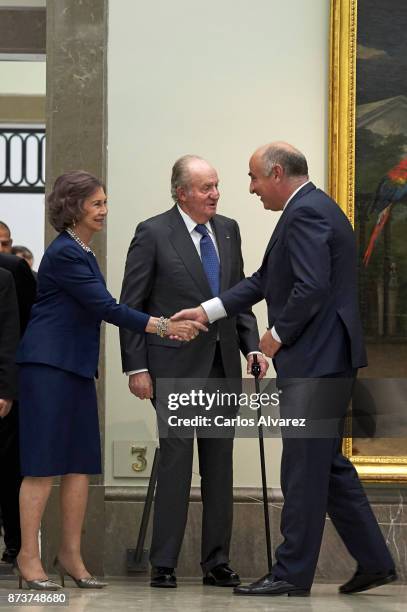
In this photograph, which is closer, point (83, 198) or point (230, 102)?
point (83, 198)

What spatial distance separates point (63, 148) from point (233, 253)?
42.9 inches

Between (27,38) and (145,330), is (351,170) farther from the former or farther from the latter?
(27,38)

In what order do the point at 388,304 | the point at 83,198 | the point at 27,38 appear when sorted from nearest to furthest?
the point at 83,198, the point at 388,304, the point at 27,38

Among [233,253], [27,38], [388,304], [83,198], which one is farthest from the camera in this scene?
[27,38]

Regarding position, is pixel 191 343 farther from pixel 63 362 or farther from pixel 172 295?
pixel 63 362

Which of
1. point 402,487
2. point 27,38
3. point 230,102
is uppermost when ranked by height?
point 27,38

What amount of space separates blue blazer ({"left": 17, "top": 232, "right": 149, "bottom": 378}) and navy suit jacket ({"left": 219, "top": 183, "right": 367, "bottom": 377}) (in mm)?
742

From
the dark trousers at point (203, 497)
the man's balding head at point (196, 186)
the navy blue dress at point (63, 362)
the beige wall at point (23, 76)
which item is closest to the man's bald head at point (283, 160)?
the man's balding head at point (196, 186)

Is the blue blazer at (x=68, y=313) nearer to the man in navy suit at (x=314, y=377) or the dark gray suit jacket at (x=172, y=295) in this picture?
the dark gray suit jacket at (x=172, y=295)

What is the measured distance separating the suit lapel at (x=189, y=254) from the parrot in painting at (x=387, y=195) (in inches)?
37.8

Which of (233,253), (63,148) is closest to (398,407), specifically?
(233,253)

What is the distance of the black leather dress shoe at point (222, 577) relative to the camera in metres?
5.84

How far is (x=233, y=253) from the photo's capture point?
613 centimetres

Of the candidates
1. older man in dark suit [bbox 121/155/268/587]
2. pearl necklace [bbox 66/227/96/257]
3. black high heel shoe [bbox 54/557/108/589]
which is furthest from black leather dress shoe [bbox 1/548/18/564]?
pearl necklace [bbox 66/227/96/257]
